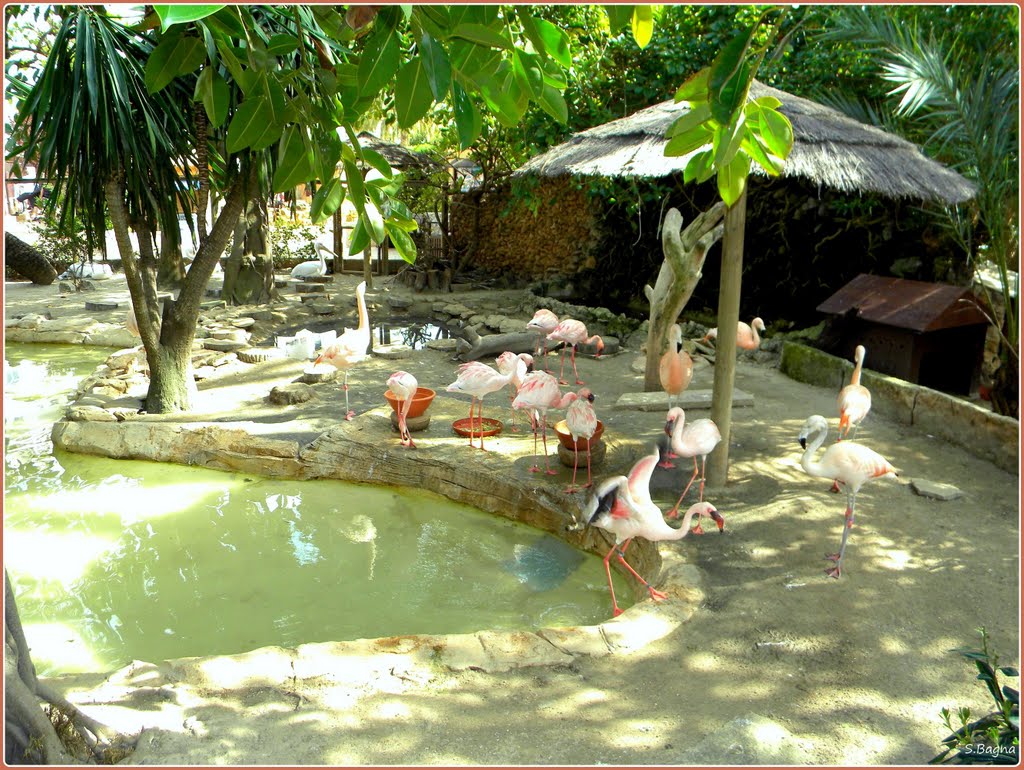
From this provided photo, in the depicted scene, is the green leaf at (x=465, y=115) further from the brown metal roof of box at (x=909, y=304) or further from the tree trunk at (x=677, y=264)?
the brown metal roof of box at (x=909, y=304)

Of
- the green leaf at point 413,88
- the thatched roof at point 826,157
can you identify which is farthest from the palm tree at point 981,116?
the green leaf at point 413,88

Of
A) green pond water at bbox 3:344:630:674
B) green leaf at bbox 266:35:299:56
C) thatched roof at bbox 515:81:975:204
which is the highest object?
thatched roof at bbox 515:81:975:204

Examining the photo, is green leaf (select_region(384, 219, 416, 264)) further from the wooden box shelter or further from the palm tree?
the wooden box shelter

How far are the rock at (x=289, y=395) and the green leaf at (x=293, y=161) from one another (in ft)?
17.3

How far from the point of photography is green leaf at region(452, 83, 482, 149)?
5.75ft

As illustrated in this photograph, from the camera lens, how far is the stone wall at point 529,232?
1362cm

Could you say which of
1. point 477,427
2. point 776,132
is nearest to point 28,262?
point 477,427

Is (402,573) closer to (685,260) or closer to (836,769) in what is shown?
(836,769)

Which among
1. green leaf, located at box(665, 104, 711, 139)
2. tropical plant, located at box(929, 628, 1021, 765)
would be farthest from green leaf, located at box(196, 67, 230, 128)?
tropical plant, located at box(929, 628, 1021, 765)

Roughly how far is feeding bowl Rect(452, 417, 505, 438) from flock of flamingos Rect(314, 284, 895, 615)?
0.10 metres

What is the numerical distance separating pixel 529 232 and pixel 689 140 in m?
12.7

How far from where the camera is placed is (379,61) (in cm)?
167

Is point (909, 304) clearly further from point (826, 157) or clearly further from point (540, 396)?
point (540, 396)

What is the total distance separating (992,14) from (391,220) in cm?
858
